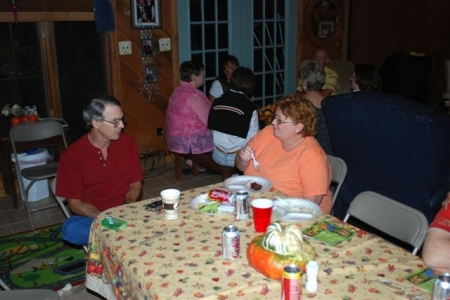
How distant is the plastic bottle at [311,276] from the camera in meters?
1.62

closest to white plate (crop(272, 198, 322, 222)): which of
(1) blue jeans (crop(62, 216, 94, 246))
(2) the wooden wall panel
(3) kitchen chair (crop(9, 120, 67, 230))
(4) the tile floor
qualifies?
(1) blue jeans (crop(62, 216, 94, 246))

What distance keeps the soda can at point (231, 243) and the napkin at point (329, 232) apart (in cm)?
36

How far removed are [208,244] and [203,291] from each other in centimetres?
34

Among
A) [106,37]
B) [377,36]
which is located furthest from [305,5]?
[106,37]

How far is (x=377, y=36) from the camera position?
23.6 ft

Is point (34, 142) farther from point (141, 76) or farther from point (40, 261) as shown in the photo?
point (141, 76)

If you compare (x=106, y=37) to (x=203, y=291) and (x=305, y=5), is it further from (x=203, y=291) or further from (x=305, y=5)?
(x=203, y=291)

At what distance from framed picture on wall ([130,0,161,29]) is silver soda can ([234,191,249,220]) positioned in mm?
3315

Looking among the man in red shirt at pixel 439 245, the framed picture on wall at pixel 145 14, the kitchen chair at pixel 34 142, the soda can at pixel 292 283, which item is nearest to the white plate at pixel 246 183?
the man in red shirt at pixel 439 245

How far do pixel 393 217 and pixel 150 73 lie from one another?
353 cm

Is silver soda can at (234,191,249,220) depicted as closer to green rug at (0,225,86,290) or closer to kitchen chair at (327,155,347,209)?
kitchen chair at (327,155,347,209)

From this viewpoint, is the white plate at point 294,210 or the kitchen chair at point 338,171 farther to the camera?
the kitchen chair at point 338,171

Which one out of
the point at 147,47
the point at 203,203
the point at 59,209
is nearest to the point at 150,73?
the point at 147,47

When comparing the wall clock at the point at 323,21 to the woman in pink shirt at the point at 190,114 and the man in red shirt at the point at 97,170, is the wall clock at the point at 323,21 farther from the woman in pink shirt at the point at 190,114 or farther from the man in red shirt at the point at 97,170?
the man in red shirt at the point at 97,170
